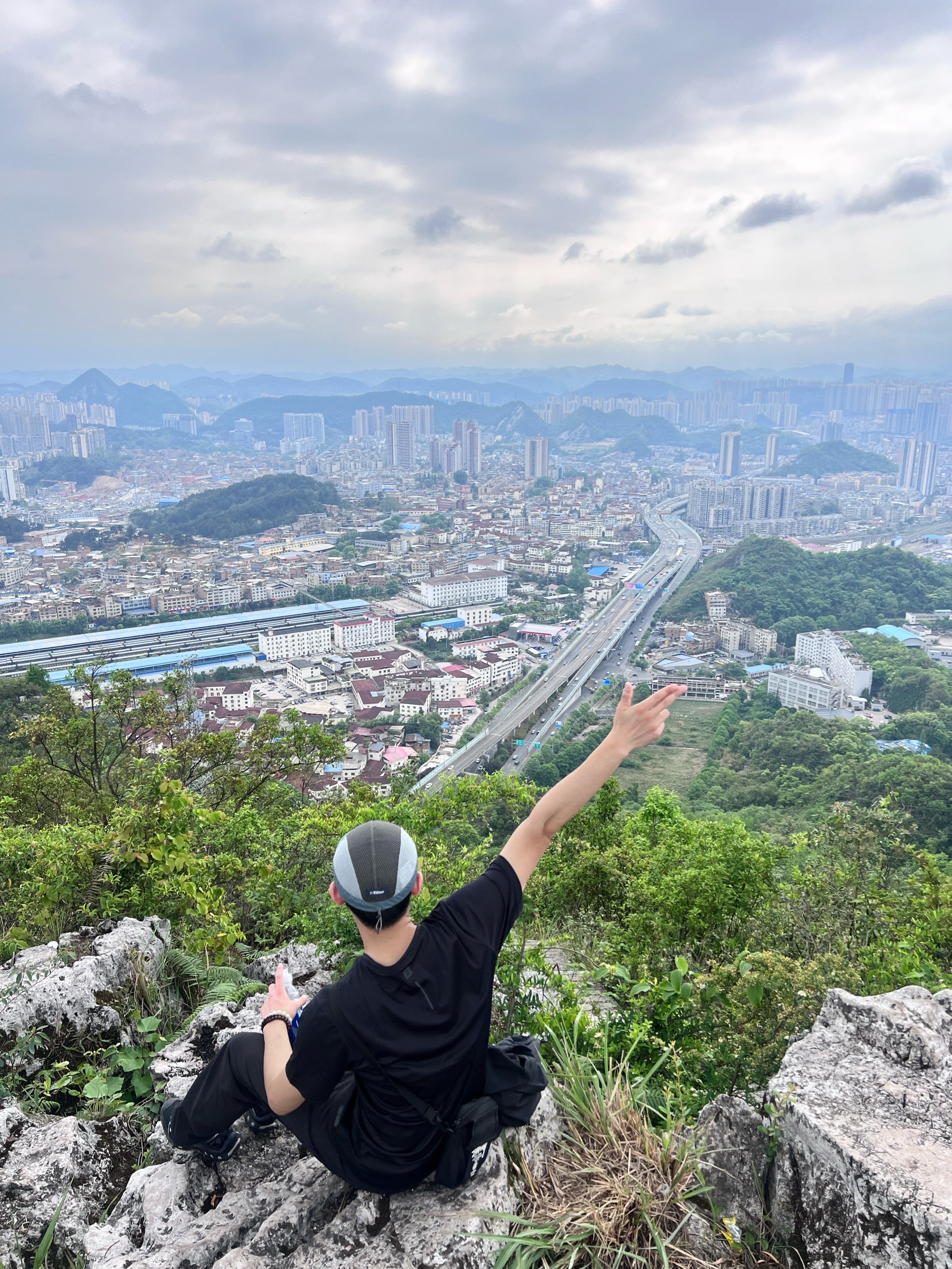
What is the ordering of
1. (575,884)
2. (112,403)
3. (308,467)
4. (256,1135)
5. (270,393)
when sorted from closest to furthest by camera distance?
(256,1135)
(575,884)
(308,467)
(112,403)
(270,393)

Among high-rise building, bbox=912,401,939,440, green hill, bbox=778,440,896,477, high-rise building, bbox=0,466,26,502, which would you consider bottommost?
high-rise building, bbox=0,466,26,502

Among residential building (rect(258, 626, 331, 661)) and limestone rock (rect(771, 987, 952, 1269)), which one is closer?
limestone rock (rect(771, 987, 952, 1269))

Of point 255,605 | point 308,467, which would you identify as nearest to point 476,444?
point 308,467

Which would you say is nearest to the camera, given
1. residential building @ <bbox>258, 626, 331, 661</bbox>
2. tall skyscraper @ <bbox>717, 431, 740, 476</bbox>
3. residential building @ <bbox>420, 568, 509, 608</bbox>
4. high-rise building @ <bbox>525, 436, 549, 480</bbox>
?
residential building @ <bbox>258, 626, 331, 661</bbox>

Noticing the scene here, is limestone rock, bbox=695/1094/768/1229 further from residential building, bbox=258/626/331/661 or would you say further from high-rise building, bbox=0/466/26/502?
high-rise building, bbox=0/466/26/502

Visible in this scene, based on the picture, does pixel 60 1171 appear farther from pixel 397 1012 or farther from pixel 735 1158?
pixel 735 1158

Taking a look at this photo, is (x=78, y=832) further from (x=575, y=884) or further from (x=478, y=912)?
(x=478, y=912)

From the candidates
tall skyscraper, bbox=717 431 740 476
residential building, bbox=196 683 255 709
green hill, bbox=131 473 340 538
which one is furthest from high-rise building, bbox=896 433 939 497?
residential building, bbox=196 683 255 709
